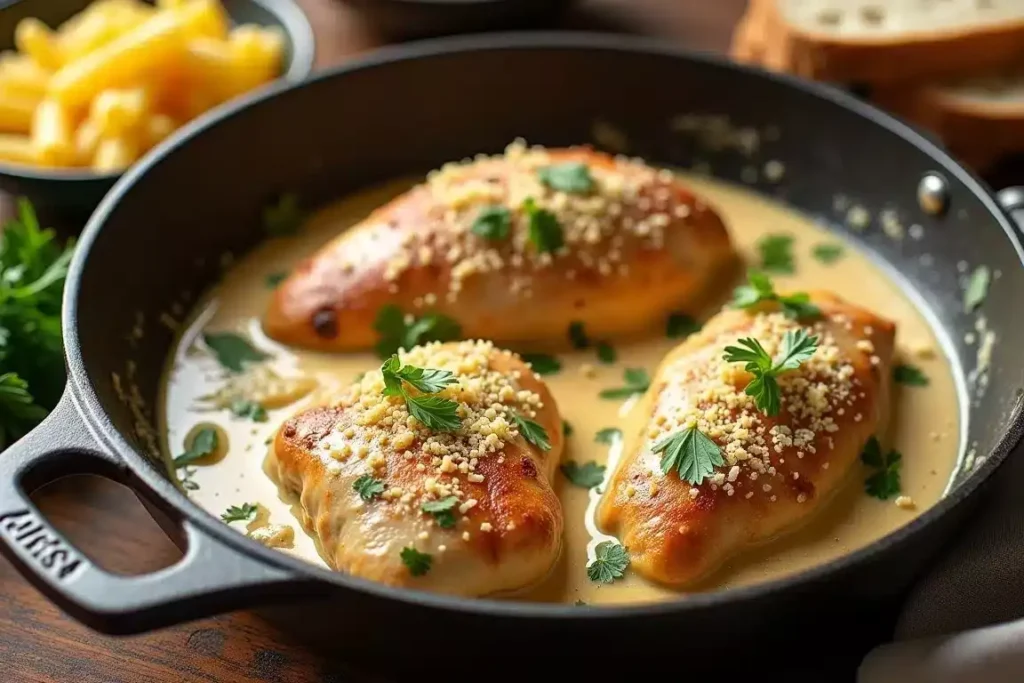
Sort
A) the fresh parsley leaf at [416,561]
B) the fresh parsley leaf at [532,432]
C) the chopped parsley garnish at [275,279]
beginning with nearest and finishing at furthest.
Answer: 1. the fresh parsley leaf at [416,561]
2. the fresh parsley leaf at [532,432]
3. the chopped parsley garnish at [275,279]

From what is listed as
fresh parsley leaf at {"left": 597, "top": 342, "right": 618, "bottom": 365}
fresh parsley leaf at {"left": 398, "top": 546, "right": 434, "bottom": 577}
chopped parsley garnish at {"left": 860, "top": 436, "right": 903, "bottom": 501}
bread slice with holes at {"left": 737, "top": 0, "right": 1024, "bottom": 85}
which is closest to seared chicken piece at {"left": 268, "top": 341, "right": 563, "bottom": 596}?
fresh parsley leaf at {"left": 398, "top": 546, "right": 434, "bottom": 577}

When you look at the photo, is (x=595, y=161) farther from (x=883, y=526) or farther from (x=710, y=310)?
(x=883, y=526)

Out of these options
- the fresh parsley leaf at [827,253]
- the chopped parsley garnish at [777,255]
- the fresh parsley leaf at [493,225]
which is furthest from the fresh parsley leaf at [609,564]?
the fresh parsley leaf at [827,253]

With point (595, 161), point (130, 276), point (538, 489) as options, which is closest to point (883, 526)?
point (538, 489)

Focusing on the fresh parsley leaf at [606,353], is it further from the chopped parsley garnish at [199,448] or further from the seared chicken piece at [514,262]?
the chopped parsley garnish at [199,448]

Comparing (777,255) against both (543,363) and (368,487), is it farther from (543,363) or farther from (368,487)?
(368,487)

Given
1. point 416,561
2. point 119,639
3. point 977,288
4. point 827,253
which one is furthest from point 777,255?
point 119,639

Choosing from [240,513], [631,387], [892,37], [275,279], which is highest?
[892,37]

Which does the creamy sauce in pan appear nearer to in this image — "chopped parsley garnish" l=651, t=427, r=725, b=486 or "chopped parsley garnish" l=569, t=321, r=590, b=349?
"chopped parsley garnish" l=569, t=321, r=590, b=349
